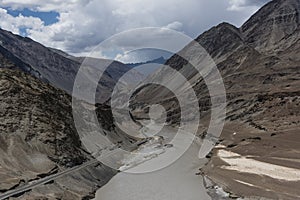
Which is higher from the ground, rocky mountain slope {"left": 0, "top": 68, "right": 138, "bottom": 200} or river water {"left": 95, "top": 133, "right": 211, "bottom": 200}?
rocky mountain slope {"left": 0, "top": 68, "right": 138, "bottom": 200}

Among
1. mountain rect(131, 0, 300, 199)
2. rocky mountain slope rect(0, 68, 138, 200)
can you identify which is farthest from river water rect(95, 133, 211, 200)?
mountain rect(131, 0, 300, 199)

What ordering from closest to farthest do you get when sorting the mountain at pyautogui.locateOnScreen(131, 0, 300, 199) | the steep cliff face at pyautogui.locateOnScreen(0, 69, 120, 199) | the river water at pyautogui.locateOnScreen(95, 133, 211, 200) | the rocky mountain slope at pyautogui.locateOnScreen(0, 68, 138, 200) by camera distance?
the rocky mountain slope at pyautogui.locateOnScreen(0, 68, 138, 200)
the steep cliff face at pyautogui.locateOnScreen(0, 69, 120, 199)
the river water at pyautogui.locateOnScreen(95, 133, 211, 200)
the mountain at pyautogui.locateOnScreen(131, 0, 300, 199)

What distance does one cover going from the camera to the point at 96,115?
119438 mm

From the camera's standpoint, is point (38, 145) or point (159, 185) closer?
point (159, 185)

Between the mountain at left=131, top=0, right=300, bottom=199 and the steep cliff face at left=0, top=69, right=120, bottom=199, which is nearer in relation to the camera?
the steep cliff face at left=0, top=69, right=120, bottom=199

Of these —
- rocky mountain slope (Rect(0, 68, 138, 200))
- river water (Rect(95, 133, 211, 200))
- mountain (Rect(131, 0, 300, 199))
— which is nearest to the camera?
rocky mountain slope (Rect(0, 68, 138, 200))

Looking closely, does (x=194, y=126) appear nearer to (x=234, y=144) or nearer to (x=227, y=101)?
(x=227, y=101)

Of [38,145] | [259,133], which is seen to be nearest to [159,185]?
[38,145]

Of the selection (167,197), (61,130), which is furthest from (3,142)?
(167,197)

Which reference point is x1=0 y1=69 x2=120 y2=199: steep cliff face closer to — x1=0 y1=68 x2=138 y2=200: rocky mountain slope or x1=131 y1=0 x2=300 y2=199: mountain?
x1=0 y1=68 x2=138 y2=200: rocky mountain slope

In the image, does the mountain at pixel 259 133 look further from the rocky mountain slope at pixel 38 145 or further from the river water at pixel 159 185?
the rocky mountain slope at pixel 38 145

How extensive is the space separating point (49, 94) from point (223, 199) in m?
51.7

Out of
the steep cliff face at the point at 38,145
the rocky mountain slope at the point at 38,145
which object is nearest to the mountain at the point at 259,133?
the rocky mountain slope at the point at 38,145

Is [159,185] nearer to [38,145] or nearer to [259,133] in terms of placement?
[38,145]
